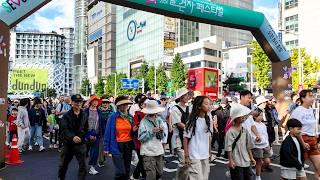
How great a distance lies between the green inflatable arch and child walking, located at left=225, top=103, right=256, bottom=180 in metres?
7.07

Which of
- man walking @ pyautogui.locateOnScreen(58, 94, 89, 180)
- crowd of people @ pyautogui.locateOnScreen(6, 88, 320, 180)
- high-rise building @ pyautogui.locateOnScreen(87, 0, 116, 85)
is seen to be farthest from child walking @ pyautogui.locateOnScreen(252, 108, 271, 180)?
high-rise building @ pyautogui.locateOnScreen(87, 0, 116, 85)

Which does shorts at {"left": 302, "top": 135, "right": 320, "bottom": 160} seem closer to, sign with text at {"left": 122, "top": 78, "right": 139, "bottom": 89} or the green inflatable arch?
the green inflatable arch

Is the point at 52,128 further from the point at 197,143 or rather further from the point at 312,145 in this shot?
the point at 312,145

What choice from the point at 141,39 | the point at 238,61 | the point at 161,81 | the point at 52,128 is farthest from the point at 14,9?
the point at 238,61

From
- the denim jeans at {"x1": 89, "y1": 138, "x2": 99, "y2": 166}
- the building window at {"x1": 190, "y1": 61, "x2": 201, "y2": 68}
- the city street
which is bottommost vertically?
the city street

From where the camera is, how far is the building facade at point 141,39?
8838cm

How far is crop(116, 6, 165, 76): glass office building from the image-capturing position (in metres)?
90.3

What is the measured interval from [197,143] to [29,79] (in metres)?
42.8

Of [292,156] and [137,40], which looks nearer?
[292,156]

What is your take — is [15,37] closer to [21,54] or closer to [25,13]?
[21,54]

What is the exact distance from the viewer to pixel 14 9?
9344 mm

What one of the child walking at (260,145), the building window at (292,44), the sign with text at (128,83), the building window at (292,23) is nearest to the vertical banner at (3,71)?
the child walking at (260,145)

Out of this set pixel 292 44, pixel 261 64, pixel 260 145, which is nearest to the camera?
pixel 260 145

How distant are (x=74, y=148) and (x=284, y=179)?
3.77 meters
